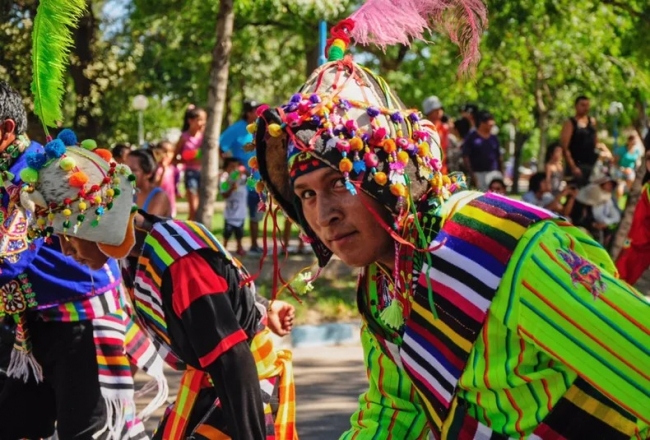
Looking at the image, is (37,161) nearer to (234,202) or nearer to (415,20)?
(415,20)

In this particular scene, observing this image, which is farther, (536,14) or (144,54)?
(144,54)

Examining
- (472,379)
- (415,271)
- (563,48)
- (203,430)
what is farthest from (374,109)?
(563,48)

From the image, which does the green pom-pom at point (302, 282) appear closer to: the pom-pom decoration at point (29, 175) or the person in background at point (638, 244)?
the pom-pom decoration at point (29, 175)

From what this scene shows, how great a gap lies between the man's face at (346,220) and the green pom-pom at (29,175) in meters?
→ 1.41

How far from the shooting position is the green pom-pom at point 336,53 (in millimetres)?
2859

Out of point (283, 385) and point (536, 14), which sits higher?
point (536, 14)

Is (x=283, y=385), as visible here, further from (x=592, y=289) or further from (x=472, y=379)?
(x=592, y=289)

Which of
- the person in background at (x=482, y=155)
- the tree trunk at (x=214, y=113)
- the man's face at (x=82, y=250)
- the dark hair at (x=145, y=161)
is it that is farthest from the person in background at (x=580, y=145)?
the man's face at (x=82, y=250)

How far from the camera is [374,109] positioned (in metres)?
2.67

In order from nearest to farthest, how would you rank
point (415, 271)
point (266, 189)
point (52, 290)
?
point (415, 271), point (266, 189), point (52, 290)

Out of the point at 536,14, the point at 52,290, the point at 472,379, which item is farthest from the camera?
the point at 536,14

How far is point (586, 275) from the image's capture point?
206 centimetres

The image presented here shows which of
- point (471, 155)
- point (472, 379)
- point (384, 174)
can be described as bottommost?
point (471, 155)

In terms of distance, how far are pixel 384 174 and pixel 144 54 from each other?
64.1 feet
